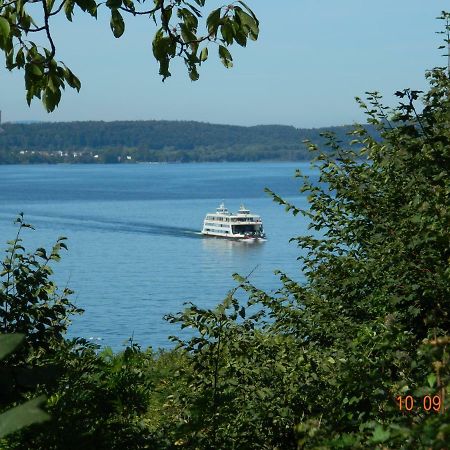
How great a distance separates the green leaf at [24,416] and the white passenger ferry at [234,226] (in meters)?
72.3

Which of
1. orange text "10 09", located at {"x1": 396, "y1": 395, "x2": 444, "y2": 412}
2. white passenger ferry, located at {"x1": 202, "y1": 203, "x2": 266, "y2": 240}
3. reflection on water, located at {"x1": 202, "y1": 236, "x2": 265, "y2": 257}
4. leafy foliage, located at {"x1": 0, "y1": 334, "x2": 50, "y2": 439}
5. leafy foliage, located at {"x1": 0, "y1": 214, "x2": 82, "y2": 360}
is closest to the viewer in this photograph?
leafy foliage, located at {"x1": 0, "y1": 334, "x2": 50, "y2": 439}

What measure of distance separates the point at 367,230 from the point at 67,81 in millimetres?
4274

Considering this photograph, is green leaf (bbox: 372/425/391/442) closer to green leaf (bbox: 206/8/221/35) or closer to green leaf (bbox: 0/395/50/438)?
green leaf (bbox: 0/395/50/438)

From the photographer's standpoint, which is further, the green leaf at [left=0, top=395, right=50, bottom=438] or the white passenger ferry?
the white passenger ferry

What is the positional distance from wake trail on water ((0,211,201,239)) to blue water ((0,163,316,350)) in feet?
0.27

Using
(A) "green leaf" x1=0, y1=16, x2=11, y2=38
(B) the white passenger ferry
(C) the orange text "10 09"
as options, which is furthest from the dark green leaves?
(B) the white passenger ferry

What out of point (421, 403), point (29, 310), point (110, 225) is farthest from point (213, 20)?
point (110, 225)

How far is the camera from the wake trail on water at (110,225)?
77.0 m

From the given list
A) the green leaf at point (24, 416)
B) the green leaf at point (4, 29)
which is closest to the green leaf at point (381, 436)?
the green leaf at point (24, 416)

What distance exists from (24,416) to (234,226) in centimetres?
7652

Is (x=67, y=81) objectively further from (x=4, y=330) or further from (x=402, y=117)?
(x=402, y=117)

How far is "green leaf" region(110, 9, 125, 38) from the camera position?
19.8ft

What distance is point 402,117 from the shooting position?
286 inches

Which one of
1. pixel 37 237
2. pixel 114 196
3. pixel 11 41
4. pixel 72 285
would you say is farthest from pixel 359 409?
pixel 114 196
